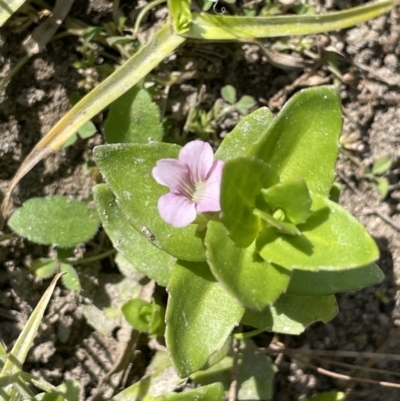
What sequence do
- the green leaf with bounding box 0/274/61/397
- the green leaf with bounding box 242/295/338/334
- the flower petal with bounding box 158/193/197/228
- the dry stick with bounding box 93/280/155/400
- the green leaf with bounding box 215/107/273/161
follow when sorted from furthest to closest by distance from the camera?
the dry stick with bounding box 93/280/155/400, the green leaf with bounding box 0/274/61/397, the green leaf with bounding box 242/295/338/334, the green leaf with bounding box 215/107/273/161, the flower petal with bounding box 158/193/197/228

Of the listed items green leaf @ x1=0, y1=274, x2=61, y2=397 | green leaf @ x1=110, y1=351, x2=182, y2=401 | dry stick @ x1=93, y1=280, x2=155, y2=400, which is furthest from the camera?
dry stick @ x1=93, y1=280, x2=155, y2=400

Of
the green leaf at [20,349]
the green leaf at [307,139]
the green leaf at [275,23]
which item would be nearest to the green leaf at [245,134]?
the green leaf at [307,139]

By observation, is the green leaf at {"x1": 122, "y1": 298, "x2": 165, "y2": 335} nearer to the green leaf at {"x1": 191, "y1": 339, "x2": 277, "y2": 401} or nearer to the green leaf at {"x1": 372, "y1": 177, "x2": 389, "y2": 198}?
the green leaf at {"x1": 191, "y1": 339, "x2": 277, "y2": 401}

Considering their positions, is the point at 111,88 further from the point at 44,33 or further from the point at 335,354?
the point at 335,354

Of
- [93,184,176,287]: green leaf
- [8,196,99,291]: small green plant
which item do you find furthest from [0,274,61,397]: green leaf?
[93,184,176,287]: green leaf

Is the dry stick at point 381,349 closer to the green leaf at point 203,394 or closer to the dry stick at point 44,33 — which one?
the green leaf at point 203,394

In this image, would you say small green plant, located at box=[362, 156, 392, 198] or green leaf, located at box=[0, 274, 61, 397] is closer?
green leaf, located at box=[0, 274, 61, 397]

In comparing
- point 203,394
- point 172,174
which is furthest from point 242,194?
point 203,394

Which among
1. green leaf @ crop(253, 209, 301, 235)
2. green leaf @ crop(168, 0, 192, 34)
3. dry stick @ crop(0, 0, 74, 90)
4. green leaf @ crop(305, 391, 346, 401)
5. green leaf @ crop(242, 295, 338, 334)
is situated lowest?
green leaf @ crop(305, 391, 346, 401)
